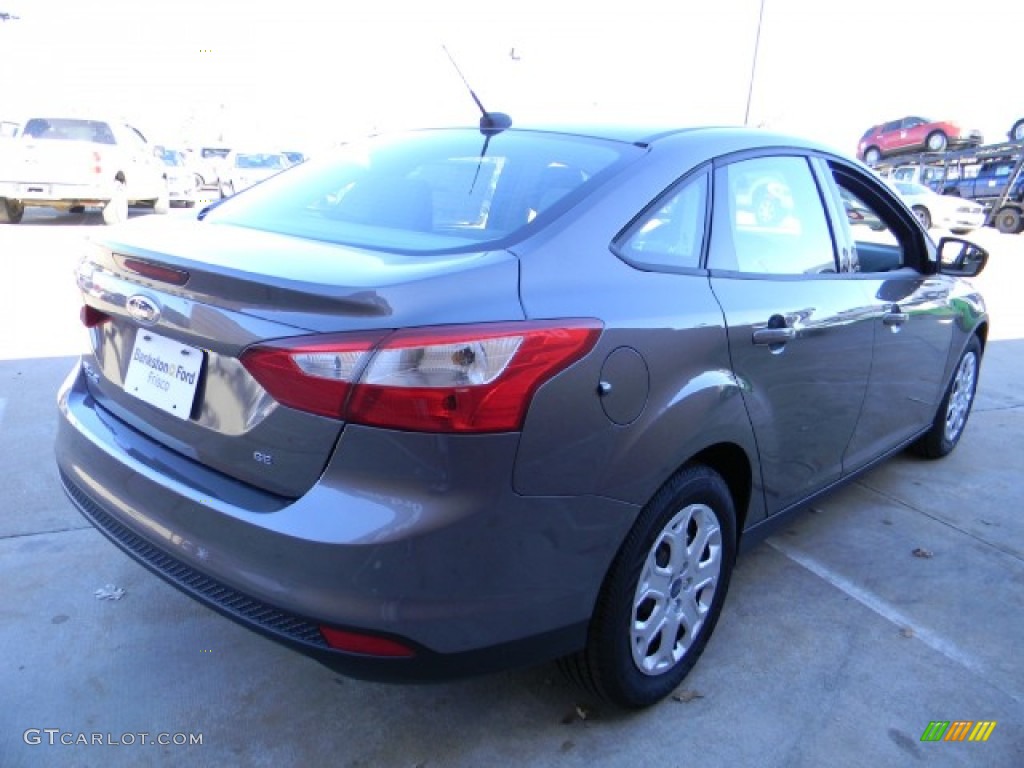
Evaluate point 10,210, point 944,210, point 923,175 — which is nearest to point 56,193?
point 10,210

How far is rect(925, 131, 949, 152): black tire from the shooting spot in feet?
90.6

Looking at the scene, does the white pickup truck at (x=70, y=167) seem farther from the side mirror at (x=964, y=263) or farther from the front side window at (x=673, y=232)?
the front side window at (x=673, y=232)

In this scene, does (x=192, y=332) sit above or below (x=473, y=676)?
above

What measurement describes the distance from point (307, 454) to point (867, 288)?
7.71 ft

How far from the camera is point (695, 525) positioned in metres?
2.39

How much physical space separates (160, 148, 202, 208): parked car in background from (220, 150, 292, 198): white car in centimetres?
80

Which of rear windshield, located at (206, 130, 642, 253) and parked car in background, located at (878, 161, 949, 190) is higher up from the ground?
rear windshield, located at (206, 130, 642, 253)

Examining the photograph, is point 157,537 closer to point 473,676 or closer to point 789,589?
point 473,676

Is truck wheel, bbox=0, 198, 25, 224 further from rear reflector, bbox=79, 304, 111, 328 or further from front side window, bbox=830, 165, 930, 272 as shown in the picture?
front side window, bbox=830, 165, 930, 272

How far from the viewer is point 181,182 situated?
1988 centimetres

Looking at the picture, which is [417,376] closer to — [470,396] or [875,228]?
[470,396]

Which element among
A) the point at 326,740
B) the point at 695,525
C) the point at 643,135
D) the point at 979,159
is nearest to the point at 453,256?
the point at 643,135

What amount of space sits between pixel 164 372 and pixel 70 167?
12.6 metres

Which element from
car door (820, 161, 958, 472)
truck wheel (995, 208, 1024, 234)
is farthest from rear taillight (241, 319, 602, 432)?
truck wheel (995, 208, 1024, 234)
